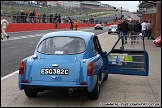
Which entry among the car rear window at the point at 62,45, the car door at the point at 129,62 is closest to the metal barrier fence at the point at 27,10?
the car door at the point at 129,62

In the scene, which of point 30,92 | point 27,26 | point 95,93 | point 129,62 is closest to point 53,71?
point 30,92

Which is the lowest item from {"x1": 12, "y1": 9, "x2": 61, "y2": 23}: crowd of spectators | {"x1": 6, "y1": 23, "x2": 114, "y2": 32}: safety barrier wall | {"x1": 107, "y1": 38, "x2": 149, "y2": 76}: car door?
{"x1": 107, "y1": 38, "x2": 149, "y2": 76}: car door

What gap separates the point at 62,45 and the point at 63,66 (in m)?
0.84

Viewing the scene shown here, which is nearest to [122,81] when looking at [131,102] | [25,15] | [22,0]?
[131,102]

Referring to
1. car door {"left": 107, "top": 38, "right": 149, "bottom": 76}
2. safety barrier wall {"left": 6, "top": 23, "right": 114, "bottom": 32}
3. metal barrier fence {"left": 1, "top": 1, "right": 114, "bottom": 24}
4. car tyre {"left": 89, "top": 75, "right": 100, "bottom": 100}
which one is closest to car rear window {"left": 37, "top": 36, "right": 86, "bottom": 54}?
car tyre {"left": 89, "top": 75, "right": 100, "bottom": 100}

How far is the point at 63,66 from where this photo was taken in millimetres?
5980

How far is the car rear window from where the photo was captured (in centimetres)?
656

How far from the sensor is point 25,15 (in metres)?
34.5

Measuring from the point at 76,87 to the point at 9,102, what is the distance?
1417 mm

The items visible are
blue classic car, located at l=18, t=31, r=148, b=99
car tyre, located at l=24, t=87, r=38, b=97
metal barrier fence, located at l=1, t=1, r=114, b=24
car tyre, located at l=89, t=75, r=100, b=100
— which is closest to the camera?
blue classic car, located at l=18, t=31, r=148, b=99

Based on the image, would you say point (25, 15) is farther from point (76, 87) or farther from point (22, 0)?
point (76, 87)

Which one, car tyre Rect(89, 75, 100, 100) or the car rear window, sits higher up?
the car rear window

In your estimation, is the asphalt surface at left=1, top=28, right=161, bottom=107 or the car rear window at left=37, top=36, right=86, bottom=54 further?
the car rear window at left=37, top=36, right=86, bottom=54

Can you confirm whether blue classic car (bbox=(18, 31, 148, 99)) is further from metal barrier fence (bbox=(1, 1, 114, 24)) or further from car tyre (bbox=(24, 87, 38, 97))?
metal barrier fence (bbox=(1, 1, 114, 24))
